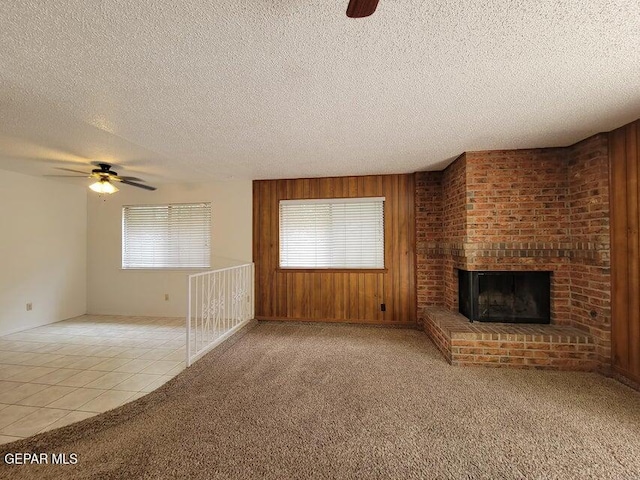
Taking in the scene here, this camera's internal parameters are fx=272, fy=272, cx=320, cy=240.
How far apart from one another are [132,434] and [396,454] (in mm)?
1726

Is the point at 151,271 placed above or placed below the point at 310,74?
below

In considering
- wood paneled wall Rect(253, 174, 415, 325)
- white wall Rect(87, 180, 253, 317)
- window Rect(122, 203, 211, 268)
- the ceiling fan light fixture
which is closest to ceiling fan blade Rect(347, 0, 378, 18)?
wood paneled wall Rect(253, 174, 415, 325)

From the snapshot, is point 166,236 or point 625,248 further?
point 166,236

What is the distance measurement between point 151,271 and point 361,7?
513 cm

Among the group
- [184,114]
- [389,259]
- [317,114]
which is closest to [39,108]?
[184,114]

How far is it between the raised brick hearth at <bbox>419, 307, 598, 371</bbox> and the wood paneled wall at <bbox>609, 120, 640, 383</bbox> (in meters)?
0.24

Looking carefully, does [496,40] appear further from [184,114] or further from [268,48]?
[184,114]

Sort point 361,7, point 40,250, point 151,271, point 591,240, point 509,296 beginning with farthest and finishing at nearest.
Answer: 1. point 151,271
2. point 40,250
3. point 509,296
4. point 591,240
5. point 361,7

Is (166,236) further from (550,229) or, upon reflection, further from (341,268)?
(550,229)

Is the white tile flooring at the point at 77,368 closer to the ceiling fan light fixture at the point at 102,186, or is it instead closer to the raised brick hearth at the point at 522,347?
the ceiling fan light fixture at the point at 102,186

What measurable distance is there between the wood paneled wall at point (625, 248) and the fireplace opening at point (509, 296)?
0.58 m

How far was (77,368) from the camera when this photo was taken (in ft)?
9.18

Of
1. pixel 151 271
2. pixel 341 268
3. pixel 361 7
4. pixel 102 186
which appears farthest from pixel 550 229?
pixel 151 271

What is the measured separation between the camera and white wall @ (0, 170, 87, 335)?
3.87 meters
